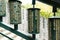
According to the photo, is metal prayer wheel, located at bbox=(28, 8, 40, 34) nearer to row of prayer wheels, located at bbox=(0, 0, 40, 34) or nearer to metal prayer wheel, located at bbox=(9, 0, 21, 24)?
row of prayer wheels, located at bbox=(0, 0, 40, 34)

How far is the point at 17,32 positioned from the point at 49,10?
130 inches

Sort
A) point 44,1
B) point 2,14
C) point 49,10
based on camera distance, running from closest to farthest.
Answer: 1. point 2,14
2. point 49,10
3. point 44,1

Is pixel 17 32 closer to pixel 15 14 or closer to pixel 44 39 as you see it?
pixel 15 14

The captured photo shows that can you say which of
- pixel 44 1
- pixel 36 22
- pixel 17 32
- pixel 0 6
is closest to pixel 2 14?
pixel 0 6

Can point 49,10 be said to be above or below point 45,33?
above

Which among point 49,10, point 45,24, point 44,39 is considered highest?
point 49,10

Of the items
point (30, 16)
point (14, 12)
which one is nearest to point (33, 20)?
point (30, 16)

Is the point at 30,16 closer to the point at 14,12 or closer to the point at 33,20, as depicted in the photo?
the point at 33,20

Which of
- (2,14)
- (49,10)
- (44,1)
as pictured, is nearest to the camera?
(2,14)

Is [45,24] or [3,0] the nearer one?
[3,0]

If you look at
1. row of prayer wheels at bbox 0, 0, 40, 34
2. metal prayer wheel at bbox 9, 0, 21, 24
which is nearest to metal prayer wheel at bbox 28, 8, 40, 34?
row of prayer wheels at bbox 0, 0, 40, 34

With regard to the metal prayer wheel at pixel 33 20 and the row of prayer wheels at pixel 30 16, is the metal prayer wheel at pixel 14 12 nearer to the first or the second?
the row of prayer wheels at pixel 30 16

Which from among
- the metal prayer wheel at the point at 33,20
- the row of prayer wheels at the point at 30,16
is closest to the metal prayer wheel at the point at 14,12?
the row of prayer wheels at the point at 30,16

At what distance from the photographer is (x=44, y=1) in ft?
18.9
